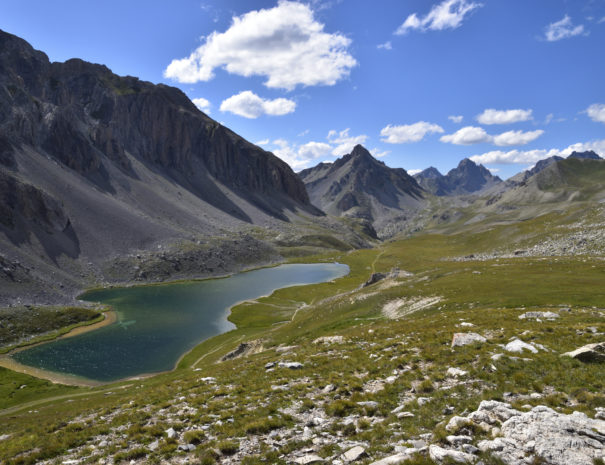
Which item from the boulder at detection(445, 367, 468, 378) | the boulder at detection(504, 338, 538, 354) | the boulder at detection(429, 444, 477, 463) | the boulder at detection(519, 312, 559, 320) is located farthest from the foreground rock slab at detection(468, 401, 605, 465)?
the boulder at detection(519, 312, 559, 320)

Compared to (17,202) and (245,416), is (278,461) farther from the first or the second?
(17,202)

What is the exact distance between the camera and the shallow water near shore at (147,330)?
199ft

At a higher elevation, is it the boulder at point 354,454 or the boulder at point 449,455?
the boulder at point 449,455

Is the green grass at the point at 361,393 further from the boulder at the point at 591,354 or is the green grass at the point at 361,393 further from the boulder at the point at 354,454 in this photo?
the boulder at the point at 591,354

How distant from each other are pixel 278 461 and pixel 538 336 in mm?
19350

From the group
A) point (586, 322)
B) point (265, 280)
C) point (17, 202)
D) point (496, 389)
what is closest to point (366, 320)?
point (586, 322)

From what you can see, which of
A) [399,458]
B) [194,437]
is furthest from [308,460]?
[194,437]

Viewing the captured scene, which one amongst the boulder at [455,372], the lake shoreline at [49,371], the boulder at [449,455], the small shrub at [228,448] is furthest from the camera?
the lake shoreline at [49,371]

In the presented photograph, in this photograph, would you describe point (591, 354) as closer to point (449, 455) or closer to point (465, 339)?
point (465, 339)

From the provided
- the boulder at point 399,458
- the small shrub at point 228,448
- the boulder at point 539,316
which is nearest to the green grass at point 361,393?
the small shrub at point 228,448

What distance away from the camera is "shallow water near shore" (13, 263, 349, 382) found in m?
Answer: 60.6

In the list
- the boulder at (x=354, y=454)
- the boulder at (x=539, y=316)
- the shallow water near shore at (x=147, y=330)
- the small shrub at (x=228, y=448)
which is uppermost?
the boulder at (x=354, y=454)

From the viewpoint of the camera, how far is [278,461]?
39.3 feet

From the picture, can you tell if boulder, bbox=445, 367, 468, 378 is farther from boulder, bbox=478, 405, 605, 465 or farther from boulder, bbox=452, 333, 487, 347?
boulder, bbox=478, 405, 605, 465
